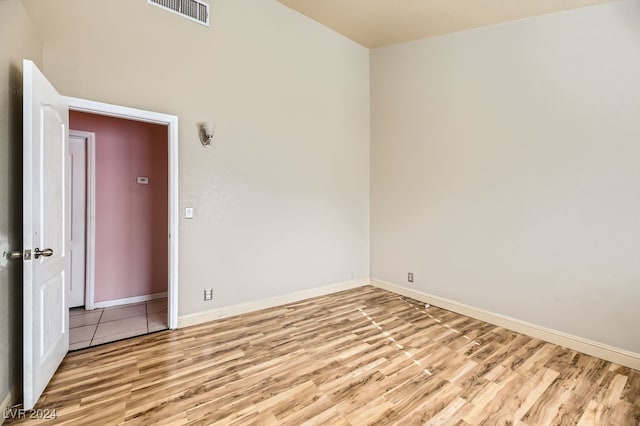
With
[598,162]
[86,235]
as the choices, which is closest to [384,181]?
[598,162]

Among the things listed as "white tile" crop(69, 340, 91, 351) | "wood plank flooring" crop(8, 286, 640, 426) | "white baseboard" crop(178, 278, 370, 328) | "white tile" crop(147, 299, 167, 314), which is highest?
"white baseboard" crop(178, 278, 370, 328)

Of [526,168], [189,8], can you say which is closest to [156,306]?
[189,8]

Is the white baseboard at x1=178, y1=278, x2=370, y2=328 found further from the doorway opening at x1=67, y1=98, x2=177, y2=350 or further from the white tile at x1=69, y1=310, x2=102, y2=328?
the white tile at x1=69, y1=310, x2=102, y2=328

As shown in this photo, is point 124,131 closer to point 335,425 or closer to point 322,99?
point 322,99

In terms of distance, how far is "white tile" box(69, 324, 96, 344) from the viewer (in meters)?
3.05

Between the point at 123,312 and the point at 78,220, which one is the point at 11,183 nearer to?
the point at 78,220

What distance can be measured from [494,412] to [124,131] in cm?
504

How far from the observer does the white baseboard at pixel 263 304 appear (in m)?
3.38

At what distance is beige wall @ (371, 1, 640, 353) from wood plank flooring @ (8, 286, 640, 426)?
617mm

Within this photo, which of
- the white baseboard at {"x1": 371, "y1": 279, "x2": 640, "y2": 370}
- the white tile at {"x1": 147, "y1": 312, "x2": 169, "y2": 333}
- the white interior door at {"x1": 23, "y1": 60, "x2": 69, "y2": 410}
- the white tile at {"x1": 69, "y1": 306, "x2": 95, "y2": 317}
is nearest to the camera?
the white interior door at {"x1": 23, "y1": 60, "x2": 69, "y2": 410}

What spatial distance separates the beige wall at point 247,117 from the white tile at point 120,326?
0.58 metres

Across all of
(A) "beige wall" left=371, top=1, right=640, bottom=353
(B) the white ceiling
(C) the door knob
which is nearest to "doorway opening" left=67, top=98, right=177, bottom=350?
(C) the door knob

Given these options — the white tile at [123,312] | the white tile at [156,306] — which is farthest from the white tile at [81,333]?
the white tile at [156,306]

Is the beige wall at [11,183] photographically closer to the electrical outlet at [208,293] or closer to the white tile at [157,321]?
the white tile at [157,321]
